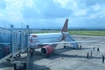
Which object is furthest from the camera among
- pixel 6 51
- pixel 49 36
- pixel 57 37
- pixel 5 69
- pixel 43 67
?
pixel 57 37

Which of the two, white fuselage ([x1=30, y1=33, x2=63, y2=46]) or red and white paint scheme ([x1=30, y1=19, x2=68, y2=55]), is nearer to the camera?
red and white paint scheme ([x1=30, y1=19, x2=68, y2=55])

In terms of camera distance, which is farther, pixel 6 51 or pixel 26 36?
pixel 26 36

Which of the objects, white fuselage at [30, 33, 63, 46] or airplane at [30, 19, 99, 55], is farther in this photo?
white fuselage at [30, 33, 63, 46]

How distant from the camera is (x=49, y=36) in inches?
1660

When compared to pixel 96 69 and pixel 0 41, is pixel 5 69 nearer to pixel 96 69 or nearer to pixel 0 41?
pixel 0 41

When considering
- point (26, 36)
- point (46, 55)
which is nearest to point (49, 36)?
point (46, 55)

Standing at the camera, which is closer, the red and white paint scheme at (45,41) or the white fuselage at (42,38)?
the red and white paint scheme at (45,41)

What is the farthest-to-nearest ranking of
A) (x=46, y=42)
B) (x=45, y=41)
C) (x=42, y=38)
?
(x=46, y=42) < (x=45, y=41) < (x=42, y=38)

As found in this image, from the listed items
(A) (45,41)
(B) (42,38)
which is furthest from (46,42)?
(B) (42,38)

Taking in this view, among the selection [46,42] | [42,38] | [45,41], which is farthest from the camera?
[46,42]

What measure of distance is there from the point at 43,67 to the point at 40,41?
1288 cm

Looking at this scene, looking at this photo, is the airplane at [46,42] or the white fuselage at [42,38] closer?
the airplane at [46,42]

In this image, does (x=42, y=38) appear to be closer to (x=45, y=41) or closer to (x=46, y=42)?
(x=45, y=41)

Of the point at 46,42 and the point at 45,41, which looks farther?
the point at 46,42
